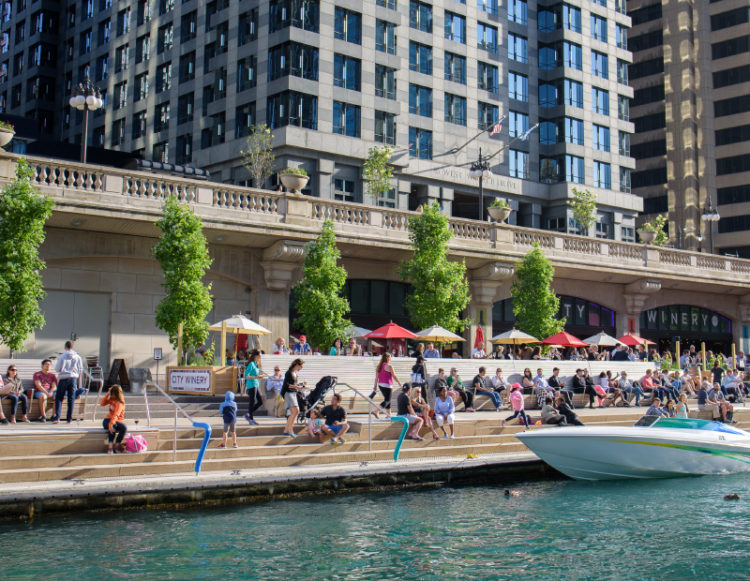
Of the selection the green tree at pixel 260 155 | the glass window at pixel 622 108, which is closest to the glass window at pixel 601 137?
the glass window at pixel 622 108

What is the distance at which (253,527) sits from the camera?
14484mm

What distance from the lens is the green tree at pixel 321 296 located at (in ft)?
94.4

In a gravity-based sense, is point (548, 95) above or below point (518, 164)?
above

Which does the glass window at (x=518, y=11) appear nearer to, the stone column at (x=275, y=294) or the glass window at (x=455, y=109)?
the glass window at (x=455, y=109)

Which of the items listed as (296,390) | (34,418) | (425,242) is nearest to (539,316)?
(425,242)

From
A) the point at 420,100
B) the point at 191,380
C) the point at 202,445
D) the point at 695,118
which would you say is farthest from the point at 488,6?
the point at 202,445

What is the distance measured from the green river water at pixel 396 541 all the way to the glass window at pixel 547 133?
1800 inches

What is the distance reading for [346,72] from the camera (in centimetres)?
4875

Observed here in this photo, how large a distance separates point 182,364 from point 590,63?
47162 millimetres

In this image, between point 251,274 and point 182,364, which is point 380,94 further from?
point 182,364

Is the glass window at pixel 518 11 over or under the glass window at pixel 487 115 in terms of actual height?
over

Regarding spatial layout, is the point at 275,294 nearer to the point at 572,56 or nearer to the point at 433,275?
the point at 433,275

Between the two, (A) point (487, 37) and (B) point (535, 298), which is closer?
(B) point (535, 298)

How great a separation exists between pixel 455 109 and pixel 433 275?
25824 mm
